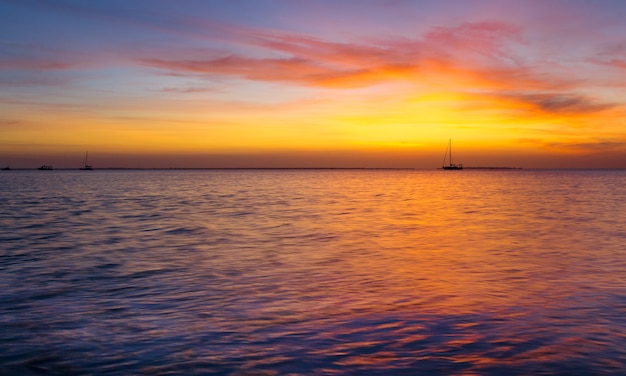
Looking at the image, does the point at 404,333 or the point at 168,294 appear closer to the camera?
the point at 404,333

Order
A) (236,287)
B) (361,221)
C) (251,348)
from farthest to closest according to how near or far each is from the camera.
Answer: (361,221) → (236,287) → (251,348)

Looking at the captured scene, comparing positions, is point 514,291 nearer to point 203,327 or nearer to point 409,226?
point 203,327

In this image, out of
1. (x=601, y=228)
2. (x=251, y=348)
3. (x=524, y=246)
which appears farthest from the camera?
(x=601, y=228)

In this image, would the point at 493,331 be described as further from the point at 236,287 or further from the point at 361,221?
the point at 361,221

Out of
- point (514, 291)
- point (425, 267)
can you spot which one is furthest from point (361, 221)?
point (514, 291)

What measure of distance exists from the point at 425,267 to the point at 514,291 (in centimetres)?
367

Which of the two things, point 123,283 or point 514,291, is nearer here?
point 514,291

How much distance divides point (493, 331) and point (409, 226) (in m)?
19.6

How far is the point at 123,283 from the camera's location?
12539 millimetres

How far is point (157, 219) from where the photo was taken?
30.8 m

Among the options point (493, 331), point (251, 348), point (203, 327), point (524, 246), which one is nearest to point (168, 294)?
point (203, 327)

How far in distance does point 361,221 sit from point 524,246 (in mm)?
11728

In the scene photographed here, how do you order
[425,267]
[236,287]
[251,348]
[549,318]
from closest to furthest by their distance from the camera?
[251,348] < [549,318] < [236,287] < [425,267]

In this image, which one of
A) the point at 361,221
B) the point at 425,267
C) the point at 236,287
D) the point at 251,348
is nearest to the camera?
the point at 251,348
